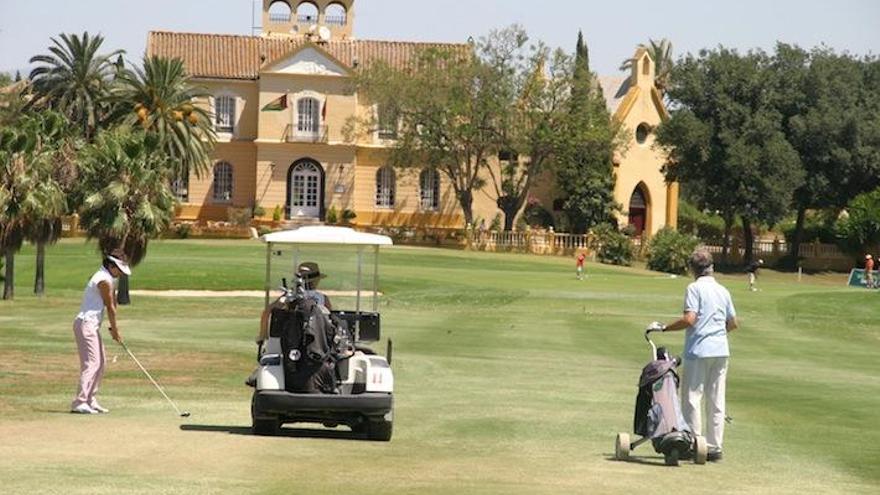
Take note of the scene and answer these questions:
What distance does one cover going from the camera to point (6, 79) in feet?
449

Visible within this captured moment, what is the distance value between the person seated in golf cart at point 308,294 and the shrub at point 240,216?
73.4 meters

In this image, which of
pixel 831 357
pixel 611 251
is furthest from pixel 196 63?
pixel 831 357

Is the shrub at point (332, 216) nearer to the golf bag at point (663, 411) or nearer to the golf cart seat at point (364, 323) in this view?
the golf cart seat at point (364, 323)

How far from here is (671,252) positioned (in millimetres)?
87500

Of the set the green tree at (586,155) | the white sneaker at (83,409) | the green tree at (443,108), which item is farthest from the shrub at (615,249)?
the white sneaker at (83,409)

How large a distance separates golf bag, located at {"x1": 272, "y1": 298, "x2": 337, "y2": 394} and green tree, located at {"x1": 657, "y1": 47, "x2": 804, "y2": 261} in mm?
78865

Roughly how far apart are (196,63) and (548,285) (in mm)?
39359

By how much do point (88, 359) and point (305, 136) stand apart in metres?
78.4

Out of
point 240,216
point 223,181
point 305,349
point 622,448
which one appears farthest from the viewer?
point 223,181

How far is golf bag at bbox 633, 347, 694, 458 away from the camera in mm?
17328

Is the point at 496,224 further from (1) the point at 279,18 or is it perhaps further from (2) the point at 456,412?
(2) the point at 456,412

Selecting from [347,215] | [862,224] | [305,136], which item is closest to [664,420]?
[347,215]

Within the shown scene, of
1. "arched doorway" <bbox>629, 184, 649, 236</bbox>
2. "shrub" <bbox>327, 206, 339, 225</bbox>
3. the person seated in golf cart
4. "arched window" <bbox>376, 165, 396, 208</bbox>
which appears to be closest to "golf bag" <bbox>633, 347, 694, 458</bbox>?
the person seated in golf cart

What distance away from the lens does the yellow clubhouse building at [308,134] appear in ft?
320
